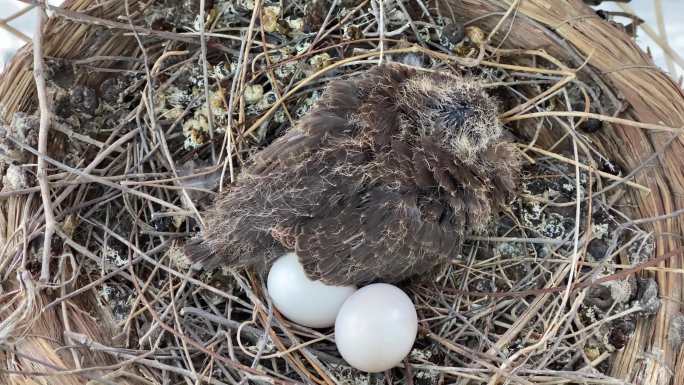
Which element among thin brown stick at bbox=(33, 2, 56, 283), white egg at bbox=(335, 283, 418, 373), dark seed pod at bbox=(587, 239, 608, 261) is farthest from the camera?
dark seed pod at bbox=(587, 239, 608, 261)

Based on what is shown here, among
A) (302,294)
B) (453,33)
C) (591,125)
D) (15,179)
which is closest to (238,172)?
(302,294)

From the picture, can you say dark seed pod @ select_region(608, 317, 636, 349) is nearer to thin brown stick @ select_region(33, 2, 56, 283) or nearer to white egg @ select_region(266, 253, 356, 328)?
white egg @ select_region(266, 253, 356, 328)

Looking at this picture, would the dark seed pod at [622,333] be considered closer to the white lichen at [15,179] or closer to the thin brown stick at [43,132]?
the thin brown stick at [43,132]

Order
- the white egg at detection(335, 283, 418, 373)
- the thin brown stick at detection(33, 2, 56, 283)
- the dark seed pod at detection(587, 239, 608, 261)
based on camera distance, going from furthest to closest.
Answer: the dark seed pod at detection(587, 239, 608, 261) → the thin brown stick at detection(33, 2, 56, 283) → the white egg at detection(335, 283, 418, 373)

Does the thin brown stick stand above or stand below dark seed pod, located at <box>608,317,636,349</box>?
above

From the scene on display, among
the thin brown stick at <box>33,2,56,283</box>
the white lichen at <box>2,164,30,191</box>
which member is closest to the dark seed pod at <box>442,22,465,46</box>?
the thin brown stick at <box>33,2,56,283</box>

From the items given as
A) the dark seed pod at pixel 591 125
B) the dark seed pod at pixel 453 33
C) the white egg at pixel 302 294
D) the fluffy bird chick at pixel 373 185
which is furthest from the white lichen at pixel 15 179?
the dark seed pod at pixel 591 125

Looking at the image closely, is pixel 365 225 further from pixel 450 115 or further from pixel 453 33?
pixel 453 33
